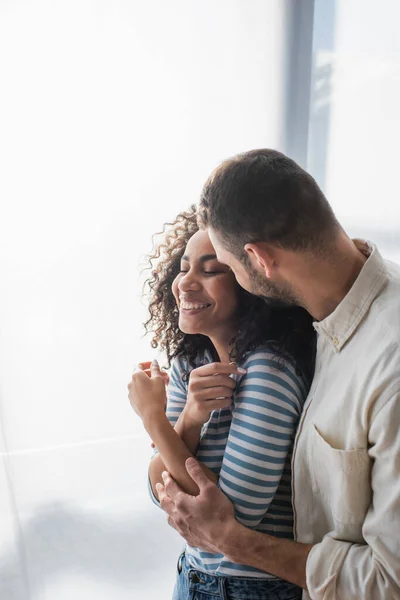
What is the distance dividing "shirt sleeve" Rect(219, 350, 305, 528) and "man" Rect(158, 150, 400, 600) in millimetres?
29

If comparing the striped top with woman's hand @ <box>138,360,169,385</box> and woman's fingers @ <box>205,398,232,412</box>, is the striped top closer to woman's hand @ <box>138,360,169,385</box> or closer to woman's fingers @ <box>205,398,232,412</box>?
woman's fingers @ <box>205,398,232,412</box>

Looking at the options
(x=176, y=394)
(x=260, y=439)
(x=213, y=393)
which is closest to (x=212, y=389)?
(x=213, y=393)

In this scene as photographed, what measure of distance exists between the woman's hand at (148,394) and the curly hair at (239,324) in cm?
12

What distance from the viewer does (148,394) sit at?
1.27 metres

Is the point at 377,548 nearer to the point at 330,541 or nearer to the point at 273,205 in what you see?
the point at 330,541

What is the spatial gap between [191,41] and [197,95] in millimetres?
148

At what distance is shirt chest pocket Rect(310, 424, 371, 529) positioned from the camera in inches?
38.3

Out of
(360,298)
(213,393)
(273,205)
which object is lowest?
(213,393)

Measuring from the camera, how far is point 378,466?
95 cm

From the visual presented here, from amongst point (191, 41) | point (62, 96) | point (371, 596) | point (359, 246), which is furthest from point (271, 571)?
point (191, 41)

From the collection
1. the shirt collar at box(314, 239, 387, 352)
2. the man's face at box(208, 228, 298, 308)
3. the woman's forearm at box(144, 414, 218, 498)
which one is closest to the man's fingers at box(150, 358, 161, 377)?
the woman's forearm at box(144, 414, 218, 498)

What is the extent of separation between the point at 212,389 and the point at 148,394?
179 millimetres

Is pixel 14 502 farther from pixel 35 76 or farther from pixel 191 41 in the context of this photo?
pixel 191 41

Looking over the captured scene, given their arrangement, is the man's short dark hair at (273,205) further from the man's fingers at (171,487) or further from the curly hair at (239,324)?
the man's fingers at (171,487)
